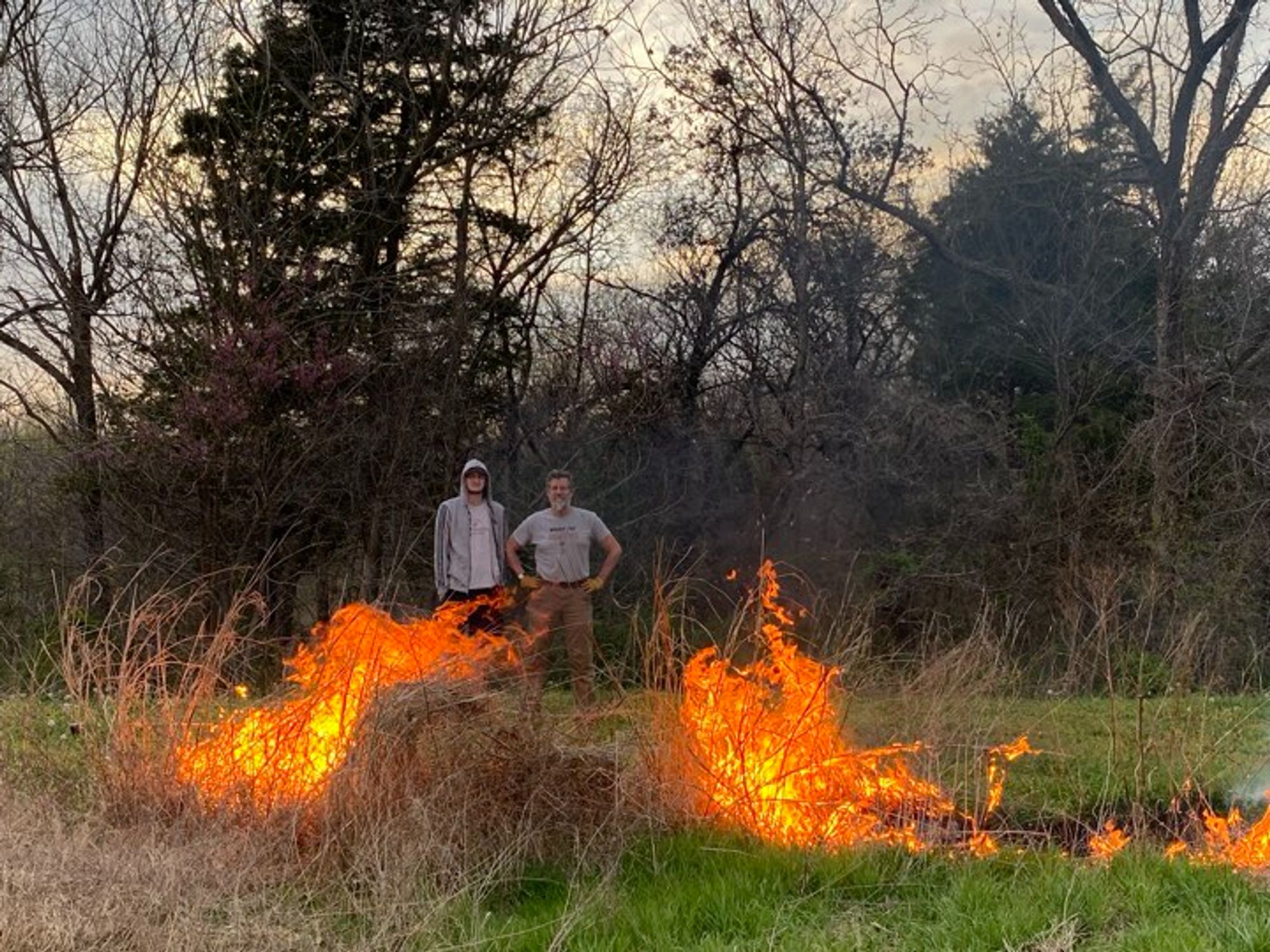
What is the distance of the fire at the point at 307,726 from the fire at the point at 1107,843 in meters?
2.84

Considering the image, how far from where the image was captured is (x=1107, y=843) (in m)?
4.96

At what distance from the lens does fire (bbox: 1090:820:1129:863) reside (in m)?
4.56

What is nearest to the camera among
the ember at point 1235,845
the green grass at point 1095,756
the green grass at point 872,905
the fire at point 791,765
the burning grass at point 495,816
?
the green grass at point 872,905

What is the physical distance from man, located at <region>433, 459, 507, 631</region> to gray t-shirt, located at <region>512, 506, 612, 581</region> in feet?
0.75

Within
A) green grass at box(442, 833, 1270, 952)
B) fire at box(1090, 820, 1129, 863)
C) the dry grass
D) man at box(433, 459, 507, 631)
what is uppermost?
man at box(433, 459, 507, 631)

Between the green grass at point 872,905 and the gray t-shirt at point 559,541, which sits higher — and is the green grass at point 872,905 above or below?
below

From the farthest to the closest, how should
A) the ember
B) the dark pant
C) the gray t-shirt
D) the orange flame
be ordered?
1. the gray t-shirt
2. the dark pant
3. the orange flame
4. the ember

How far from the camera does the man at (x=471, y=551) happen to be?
762 centimetres

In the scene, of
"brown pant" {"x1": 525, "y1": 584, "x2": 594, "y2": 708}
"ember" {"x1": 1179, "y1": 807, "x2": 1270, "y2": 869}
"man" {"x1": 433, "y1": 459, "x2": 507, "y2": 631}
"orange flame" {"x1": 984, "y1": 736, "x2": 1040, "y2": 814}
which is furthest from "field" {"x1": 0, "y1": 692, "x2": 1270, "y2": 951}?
"man" {"x1": 433, "y1": 459, "x2": 507, "y2": 631}

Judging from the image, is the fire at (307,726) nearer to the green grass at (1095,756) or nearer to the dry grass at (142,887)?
the dry grass at (142,887)

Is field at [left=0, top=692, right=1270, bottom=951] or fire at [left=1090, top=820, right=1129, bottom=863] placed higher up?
field at [left=0, top=692, right=1270, bottom=951]

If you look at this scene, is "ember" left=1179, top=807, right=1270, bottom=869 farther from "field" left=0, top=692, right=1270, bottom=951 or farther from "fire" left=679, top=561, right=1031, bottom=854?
"fire" left=679, top=561, right=1031, bottom=854

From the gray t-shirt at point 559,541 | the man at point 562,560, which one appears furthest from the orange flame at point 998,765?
the gray t-shirt at point 559,541

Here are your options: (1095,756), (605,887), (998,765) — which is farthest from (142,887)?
(1095,756)
